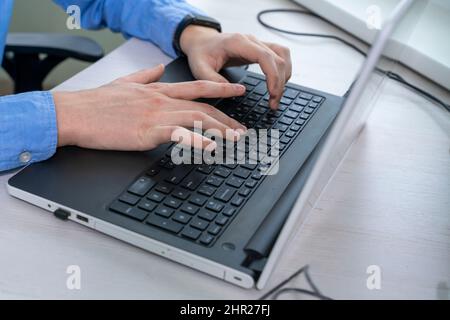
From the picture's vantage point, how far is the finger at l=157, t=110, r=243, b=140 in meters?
0.67

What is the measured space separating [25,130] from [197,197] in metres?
0.24

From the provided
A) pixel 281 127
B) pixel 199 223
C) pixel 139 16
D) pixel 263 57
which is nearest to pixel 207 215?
pixel 199 223

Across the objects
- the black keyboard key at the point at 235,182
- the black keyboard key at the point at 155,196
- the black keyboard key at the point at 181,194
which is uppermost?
the black keyboard key at the point at 235,182

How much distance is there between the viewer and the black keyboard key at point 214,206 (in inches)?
22.7

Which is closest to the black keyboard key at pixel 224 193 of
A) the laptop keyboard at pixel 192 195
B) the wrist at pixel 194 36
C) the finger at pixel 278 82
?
the laptop keyboard at pixel 192 195

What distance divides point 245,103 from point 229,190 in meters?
0.22

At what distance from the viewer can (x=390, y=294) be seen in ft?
1.81

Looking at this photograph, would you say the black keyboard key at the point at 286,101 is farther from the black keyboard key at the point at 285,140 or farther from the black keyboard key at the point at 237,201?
the black keyboard key at the point at 237,201

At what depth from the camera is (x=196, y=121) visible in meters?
0.68

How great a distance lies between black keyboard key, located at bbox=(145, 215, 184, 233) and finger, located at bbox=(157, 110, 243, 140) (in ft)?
0.52

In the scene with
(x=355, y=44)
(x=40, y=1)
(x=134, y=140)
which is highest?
(x=355, y=44)

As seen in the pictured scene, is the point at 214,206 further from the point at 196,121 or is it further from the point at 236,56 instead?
the point at 236,56
